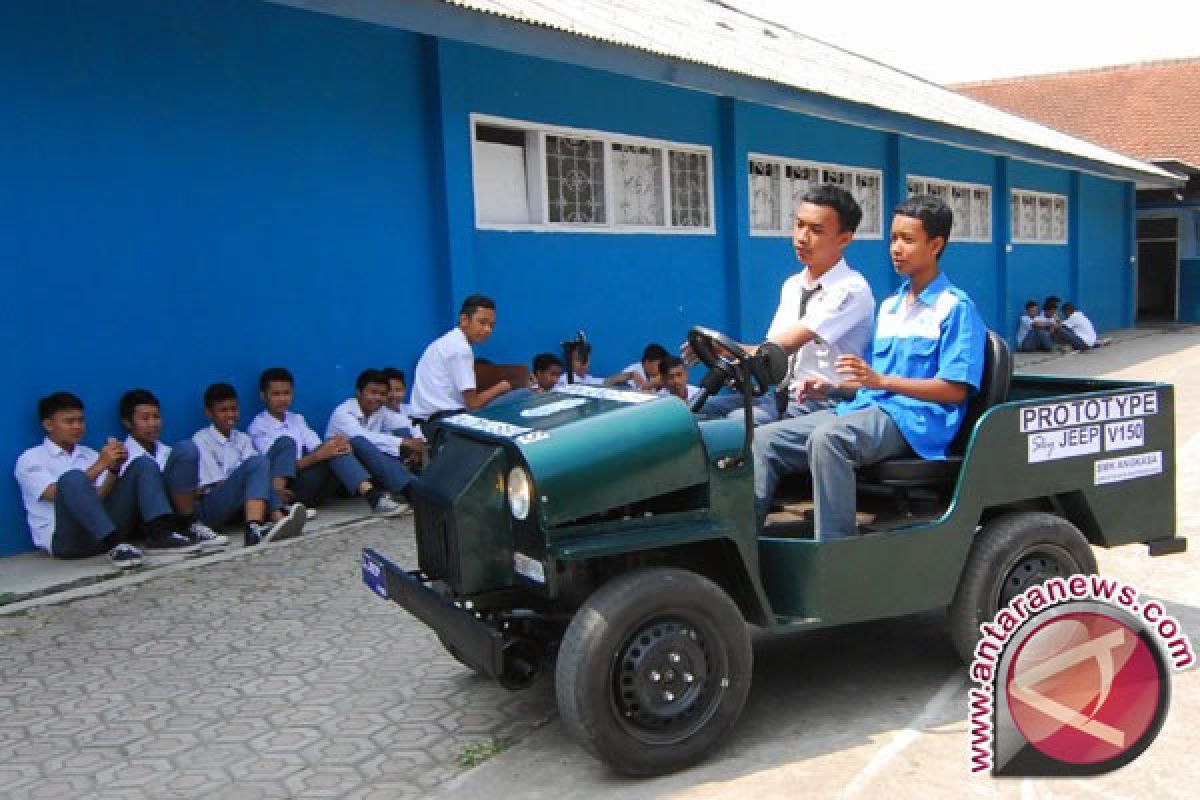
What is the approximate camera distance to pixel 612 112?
1032 cm

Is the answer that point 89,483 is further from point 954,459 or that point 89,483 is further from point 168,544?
point 954,459

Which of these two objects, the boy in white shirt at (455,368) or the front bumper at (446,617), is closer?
the front bumper at (446,617)

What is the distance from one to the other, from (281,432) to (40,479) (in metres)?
1.52

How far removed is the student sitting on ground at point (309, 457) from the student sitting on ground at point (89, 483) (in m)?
0.95

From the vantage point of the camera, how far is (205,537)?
6.23 m

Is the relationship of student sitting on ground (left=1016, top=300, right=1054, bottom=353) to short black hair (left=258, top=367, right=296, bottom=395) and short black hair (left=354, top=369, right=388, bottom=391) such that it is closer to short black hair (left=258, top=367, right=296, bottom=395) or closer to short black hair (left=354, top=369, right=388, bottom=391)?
short black hair (left=354, top=369, right=388, bottom=391)

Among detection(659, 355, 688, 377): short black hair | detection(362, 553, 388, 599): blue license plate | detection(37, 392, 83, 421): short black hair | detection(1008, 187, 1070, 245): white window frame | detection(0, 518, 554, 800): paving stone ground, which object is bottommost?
detection(0, 518, 554, 800): paving stone ground

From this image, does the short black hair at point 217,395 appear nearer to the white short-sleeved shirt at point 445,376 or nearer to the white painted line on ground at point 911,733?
the white short-sleeved shirt at point 445,376

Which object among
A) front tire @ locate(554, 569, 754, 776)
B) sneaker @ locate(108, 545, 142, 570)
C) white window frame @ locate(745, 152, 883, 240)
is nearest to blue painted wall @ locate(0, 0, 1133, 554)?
sneaker @ locate(108, 545, 142, 570)

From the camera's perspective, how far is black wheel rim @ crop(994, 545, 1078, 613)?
3946 mm

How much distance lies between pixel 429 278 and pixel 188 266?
2.13 metres

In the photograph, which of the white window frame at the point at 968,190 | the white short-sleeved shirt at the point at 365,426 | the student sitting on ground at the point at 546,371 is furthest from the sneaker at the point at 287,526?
the white window frame at the point at 968,190

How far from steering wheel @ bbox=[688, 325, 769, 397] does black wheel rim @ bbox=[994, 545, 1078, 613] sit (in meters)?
1.23

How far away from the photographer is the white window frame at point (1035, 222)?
19.1 metres
